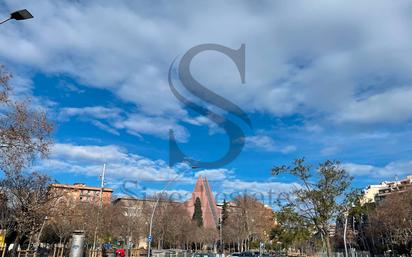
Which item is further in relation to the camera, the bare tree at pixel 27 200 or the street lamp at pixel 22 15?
the bare tree at pixel 27 200

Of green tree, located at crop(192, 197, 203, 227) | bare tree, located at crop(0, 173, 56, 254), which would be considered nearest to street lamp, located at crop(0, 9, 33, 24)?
bare tree, located at crop(0, 173, 56, 254)

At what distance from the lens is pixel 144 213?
210 feet

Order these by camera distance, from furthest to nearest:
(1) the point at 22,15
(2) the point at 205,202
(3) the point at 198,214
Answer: (2) the point at 205,202 → (3) the point at 198,214 → (1) the point at 22,15

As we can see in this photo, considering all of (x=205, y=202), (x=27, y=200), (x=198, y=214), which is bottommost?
(x=27, y=200)

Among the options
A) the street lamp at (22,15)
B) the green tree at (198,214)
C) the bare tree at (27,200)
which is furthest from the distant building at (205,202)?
the street lamp at (22,15)

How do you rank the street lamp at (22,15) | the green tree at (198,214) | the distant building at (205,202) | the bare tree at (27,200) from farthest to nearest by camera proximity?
the distant building at (205,202) → the green tree at (198,214) → the bare tree at (27,200) → the street lamp at (22,15)

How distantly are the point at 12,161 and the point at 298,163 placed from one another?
2101 cm

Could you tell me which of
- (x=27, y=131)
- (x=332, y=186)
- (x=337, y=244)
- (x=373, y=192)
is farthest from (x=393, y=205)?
(x=373, y=192)

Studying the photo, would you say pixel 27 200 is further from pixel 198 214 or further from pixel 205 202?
pixel 205 202

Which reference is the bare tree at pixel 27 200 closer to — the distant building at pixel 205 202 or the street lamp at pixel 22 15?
the street lamp at pixel 22 15

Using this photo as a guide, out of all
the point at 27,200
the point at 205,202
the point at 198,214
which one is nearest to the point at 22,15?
the point at 27,200

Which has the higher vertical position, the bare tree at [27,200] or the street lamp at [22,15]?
the street lamp at [22,15]

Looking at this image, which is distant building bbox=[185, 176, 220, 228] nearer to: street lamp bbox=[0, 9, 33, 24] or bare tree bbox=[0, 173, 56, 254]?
bare tree bbox=[0, 173, 56, 254]

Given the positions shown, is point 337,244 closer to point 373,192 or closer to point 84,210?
point 373,192
